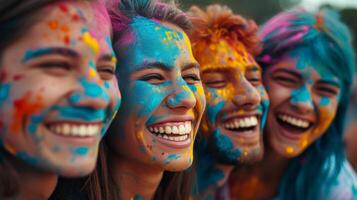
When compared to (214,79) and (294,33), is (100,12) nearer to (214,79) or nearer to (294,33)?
(214,79)

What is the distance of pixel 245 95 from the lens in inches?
108

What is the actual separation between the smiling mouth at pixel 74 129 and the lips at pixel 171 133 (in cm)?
43

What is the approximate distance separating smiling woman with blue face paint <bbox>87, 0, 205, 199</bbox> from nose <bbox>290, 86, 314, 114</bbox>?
103 cm

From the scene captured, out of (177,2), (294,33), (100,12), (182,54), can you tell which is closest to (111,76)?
(100,12)

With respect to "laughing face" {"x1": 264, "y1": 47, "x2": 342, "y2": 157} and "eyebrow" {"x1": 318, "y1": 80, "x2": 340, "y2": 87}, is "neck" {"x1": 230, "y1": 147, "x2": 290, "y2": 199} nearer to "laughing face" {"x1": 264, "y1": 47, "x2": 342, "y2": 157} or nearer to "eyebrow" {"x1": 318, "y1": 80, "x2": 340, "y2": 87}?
"laughing face" {"x1": 264, "y1": 47, "x2": 342, "y2": 157}

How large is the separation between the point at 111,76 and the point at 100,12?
277mm

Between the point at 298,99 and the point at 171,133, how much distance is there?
1.23 meters

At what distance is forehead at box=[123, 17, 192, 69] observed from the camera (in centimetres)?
219

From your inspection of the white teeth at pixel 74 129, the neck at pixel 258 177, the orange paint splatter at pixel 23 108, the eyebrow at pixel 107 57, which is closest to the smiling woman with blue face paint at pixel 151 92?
the eyebrow at pixel 107 57

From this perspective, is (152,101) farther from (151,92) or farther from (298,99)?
(298,99)

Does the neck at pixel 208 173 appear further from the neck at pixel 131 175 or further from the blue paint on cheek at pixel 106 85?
the blue paint on cheek at pixel 106 85

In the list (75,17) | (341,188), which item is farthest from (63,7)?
(341,188)

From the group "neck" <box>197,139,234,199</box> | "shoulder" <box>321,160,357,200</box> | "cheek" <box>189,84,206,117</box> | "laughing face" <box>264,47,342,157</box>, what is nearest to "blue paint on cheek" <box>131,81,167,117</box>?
"cheek" <box>189,84,206,117</box>

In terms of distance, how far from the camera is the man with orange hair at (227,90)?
9.06ft
